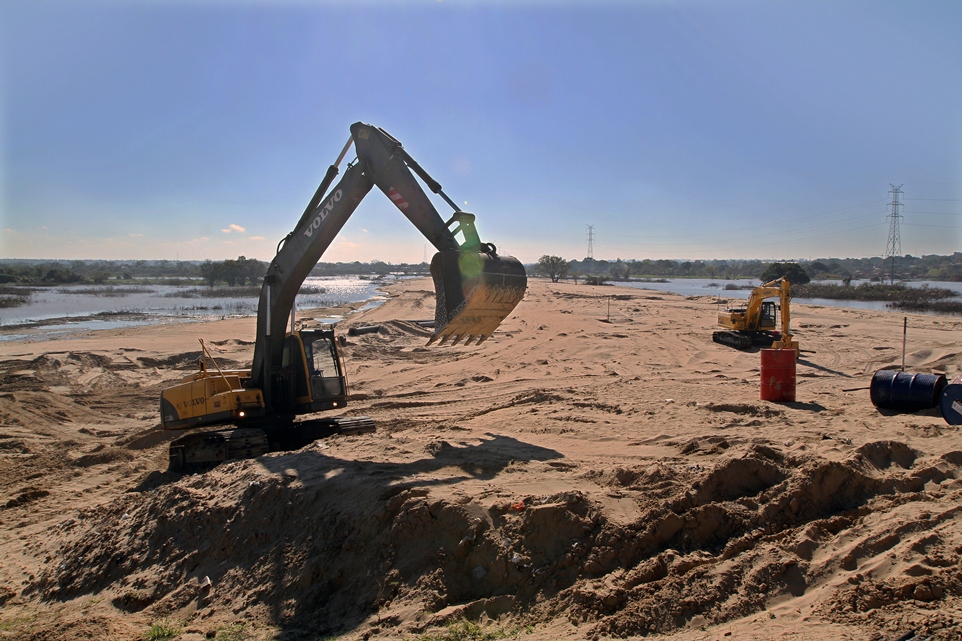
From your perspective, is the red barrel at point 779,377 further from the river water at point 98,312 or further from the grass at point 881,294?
the grass at point 881,294

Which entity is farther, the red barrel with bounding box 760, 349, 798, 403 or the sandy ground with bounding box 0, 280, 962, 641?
the red barrel with bounding box 760, 349, 798, 403

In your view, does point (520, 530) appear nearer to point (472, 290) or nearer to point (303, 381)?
point (472, 290)

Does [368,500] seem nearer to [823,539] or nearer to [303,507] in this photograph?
[303,507]

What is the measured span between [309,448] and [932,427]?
974cm

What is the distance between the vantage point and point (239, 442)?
9.27 meters

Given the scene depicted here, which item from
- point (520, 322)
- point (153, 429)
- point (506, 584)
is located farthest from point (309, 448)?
point (520, 322)

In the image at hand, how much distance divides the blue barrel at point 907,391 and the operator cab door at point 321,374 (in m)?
10.3

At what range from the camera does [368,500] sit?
6.47 m

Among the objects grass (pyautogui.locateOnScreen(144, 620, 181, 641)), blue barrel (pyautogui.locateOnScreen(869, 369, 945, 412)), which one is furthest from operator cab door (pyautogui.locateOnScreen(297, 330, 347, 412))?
blue barrel (pyautogui.locateOnScreen(869, 369, 945, 412))

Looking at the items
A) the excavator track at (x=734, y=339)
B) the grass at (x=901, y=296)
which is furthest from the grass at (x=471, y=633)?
the grass at (x=901, y=296)

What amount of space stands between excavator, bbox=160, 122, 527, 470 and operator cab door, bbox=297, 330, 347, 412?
0.02 meters

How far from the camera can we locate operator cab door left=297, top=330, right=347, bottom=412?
988cm

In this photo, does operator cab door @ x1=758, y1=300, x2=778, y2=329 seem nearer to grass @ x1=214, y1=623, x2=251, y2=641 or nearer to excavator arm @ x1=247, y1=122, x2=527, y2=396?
excavator arm @ x1=247, y1=122, x2=527, y2=396

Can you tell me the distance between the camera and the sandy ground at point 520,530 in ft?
15.0
